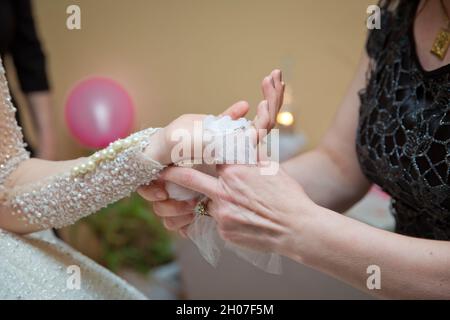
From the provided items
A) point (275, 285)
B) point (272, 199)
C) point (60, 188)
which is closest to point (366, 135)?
point (272, 199)

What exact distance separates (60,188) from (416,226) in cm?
67

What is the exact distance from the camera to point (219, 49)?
2.03 m

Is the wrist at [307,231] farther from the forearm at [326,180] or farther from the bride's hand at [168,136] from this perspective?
the forearm at [326,180]

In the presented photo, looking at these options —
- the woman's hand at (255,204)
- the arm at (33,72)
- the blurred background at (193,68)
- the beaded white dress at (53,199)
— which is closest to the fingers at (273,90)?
the woman's hand at (255,204)

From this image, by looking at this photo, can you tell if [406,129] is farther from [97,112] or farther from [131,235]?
[131,235]

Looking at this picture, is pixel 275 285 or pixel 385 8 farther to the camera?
pixel 275 285

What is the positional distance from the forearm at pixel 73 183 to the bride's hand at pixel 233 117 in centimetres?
3

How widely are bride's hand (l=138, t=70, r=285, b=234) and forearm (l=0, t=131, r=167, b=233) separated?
32 millimetres

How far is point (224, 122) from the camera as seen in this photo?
80 cm

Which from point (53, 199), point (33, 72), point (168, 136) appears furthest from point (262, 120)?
point (33, 72)

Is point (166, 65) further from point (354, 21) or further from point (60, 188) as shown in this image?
point (60, 188)

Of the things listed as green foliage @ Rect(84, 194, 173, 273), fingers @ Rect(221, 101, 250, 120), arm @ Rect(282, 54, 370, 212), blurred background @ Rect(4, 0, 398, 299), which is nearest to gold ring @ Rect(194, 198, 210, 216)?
fingers @ Rect(221, 101, 250, 120)

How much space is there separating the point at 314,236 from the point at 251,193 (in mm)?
116

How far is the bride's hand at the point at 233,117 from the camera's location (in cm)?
81
